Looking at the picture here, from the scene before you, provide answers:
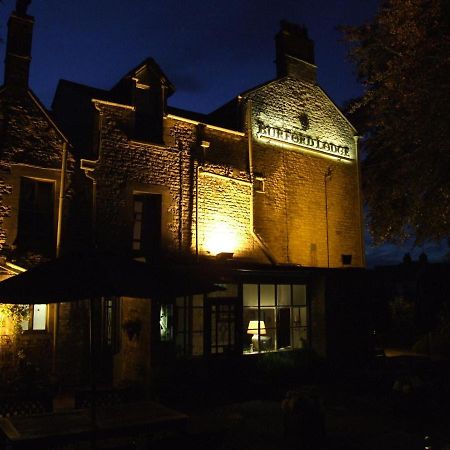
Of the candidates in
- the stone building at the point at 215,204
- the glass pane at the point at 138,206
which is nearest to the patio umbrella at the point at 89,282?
the stone building at the point at 215,204

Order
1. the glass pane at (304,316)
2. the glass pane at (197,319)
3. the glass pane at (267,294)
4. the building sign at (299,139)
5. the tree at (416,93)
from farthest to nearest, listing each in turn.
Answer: the building sign at (299,139) < the glass pane at (304,316) < the glass pane at (267,294) < the glass pane at (197,319) < the tree at (416,93)

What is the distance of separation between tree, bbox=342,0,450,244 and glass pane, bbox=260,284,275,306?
4.16 meters

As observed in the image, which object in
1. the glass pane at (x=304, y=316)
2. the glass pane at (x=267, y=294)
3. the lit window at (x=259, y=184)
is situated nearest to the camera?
the glass pane at (x=267, y=294)

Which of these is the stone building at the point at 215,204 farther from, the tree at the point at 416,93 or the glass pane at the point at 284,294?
→ the tree at the point at 416,93

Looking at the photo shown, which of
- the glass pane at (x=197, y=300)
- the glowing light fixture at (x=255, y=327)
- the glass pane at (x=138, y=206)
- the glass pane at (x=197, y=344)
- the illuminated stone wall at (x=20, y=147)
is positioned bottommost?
the glass pane at (x=197, y=344)

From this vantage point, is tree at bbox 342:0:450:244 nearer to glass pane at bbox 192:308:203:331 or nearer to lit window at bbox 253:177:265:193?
lit window at bbox 253:177:265:193

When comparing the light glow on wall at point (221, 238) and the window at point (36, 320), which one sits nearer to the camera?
the window at point (36, 320)

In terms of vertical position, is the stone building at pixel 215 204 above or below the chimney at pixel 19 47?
below

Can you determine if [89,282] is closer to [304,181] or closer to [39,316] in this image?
[39,316]

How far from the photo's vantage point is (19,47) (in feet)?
41.7

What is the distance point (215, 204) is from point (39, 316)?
6089 millimetres

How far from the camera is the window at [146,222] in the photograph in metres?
14.2

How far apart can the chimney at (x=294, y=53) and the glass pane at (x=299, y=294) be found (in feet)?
27.2

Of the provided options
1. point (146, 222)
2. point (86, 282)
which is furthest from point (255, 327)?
point (86, 282)
